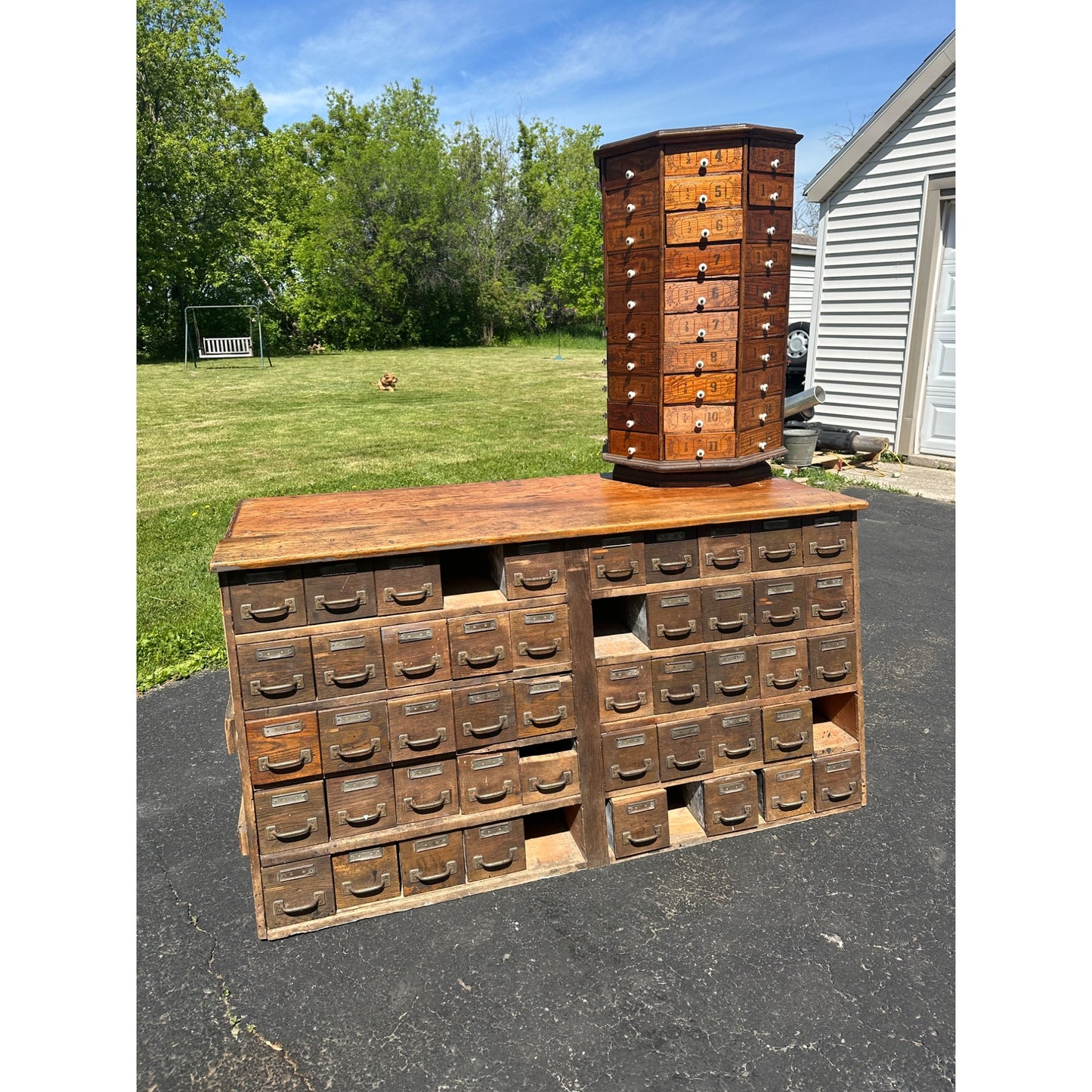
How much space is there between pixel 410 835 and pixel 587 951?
90 cm

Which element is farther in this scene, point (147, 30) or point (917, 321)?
point (147, 30)

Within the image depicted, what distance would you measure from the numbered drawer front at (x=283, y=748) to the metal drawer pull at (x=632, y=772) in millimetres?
1356

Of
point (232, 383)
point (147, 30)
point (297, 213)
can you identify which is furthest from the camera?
point (297, 213)

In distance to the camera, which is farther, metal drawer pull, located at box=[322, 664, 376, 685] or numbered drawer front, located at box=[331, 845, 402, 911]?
numbered drawer front, located at box=[331, 845, 402, 911]

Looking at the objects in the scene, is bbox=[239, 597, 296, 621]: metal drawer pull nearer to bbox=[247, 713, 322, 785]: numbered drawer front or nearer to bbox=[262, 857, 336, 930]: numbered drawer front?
bbox=[247, 713, 322, 785]: numbered drawer front

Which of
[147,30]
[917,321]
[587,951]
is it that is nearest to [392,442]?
[917,321]

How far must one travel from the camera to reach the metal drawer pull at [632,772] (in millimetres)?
3980

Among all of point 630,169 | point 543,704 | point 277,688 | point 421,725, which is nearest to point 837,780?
point 543,704

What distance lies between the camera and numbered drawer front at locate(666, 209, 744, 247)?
4164 millimetres

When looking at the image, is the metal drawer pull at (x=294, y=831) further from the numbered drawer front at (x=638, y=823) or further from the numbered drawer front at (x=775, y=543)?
the numbered drawer front at (x=775, y=543)

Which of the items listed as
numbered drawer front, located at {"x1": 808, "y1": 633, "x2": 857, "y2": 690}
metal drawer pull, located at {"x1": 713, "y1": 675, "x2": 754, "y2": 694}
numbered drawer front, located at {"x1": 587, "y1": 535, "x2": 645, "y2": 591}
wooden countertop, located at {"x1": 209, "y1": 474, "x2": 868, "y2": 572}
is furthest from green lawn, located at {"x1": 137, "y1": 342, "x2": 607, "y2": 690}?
numbered drawer front, located at {"x1": 808, "y1": 633, "x2": 857, "y2": 690}

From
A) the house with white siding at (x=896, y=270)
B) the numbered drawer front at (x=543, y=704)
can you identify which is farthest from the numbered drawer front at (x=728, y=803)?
the house with white siding at (x=896, y=270)

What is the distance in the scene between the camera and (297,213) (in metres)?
40.4

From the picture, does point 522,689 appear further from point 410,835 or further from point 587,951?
point 587,951
